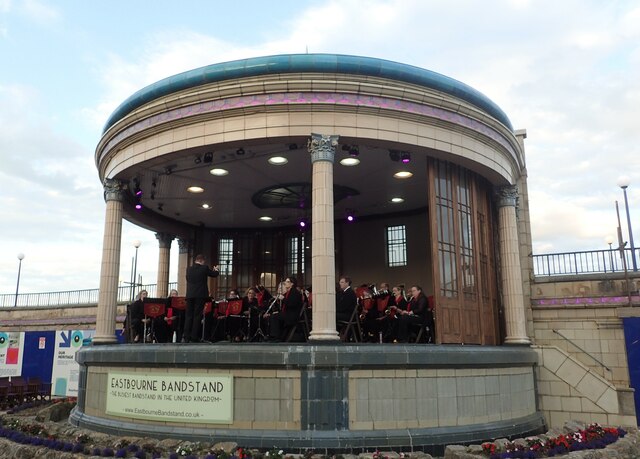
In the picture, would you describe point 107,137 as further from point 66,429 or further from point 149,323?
point 66,429

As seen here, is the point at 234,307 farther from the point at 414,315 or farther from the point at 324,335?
the point at 414,315

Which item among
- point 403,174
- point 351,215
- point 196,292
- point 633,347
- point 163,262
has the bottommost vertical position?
point 633,347

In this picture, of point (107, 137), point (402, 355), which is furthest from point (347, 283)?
point (107, 137)

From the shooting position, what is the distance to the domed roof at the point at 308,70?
12.1 m

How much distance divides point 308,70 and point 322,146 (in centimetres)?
170

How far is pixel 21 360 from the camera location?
2278 cm

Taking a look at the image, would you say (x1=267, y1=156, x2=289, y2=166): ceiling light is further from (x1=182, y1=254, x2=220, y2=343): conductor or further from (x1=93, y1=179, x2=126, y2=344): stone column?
(x1=93, y1=179, x2=126, y2=344): stone column

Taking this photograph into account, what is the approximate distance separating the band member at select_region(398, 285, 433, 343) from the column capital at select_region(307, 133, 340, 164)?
3.55 meters

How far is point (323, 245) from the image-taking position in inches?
452

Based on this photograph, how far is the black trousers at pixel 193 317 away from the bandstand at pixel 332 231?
1286 millimetres

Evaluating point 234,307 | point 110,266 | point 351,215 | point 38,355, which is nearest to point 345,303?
point 234,307

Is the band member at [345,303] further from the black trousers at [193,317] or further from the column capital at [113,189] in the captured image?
the column capital at [113,189]

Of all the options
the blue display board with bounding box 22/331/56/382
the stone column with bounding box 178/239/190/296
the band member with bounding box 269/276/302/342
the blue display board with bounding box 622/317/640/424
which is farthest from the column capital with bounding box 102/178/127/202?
the blue display board with bounding box 622/317/640/424

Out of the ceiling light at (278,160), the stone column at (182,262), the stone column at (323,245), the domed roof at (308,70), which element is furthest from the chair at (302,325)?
the stone column at (182,262)
